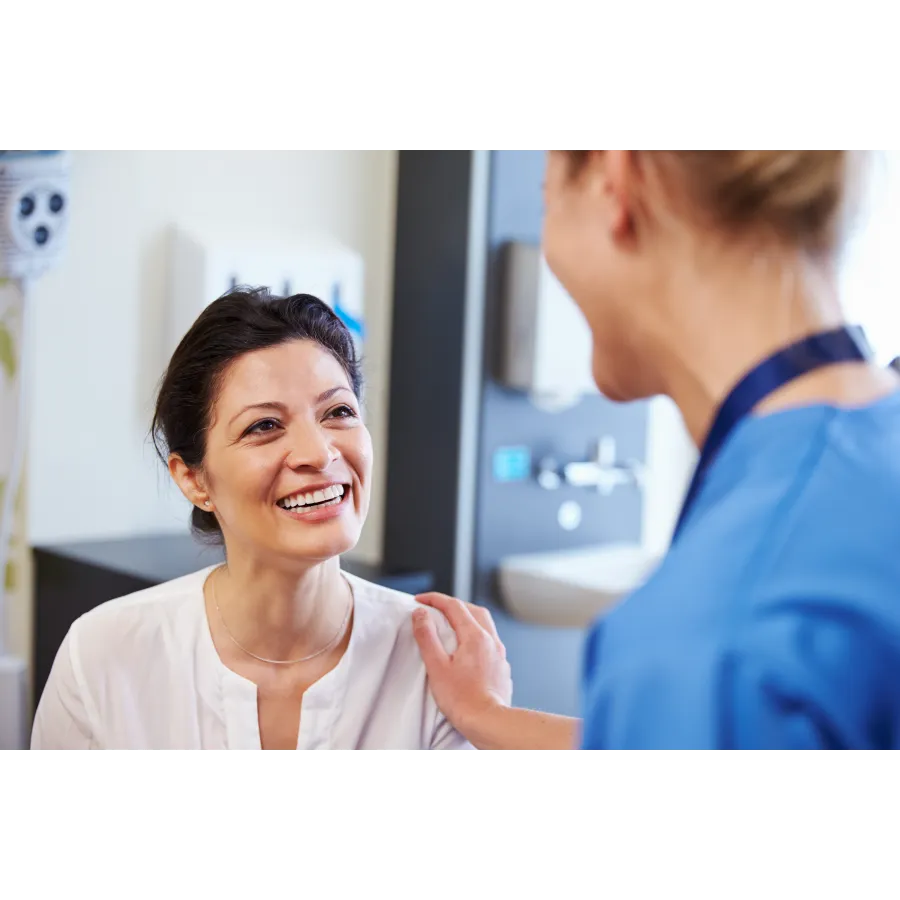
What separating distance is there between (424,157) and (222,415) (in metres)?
0.56

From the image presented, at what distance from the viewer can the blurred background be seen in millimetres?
1406

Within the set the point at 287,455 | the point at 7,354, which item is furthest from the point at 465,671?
the point at 7,354

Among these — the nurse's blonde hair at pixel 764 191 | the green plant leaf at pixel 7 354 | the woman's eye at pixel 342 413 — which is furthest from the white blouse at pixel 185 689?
the nurse's blonde hair at pixel 764 191

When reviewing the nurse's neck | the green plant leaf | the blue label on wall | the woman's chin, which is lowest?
the woman's chin

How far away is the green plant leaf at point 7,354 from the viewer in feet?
4.85

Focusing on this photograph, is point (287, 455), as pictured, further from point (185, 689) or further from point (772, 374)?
point (772, 374)

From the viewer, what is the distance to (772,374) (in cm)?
108

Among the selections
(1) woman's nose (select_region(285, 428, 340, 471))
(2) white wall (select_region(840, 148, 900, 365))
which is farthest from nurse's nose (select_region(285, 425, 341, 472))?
(2) white wall (select_region(840, 148, 900, 365))

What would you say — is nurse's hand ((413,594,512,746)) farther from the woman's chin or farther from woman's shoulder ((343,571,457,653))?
the woman's chin

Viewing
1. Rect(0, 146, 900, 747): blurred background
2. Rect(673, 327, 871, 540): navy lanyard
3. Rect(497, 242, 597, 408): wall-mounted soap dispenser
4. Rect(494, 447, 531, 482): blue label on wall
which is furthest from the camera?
Rect(494, 447, 531, 482): blue label on wall

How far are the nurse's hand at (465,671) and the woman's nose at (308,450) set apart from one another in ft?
0.75

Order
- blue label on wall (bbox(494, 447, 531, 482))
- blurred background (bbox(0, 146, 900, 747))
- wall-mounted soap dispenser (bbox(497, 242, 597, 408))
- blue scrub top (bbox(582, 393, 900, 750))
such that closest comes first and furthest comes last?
blue scrub top (bbox(582, 393, 900, 750)) → blurred background (bbox(0, 146, 900, 747)) → wall-mounted soap dispenser (bbox(497, 242, 597, 408)) → blue label on wall (bbox(494, 447, 531, 482))

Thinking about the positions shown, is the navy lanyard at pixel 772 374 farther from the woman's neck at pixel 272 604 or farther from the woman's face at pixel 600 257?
the woman's neck at pixel 272 604
